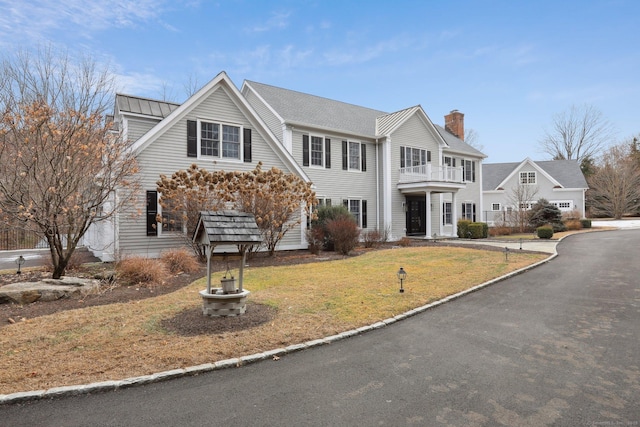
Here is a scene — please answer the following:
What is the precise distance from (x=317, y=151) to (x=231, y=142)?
5.55 m

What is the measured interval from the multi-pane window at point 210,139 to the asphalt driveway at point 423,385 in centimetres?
1211

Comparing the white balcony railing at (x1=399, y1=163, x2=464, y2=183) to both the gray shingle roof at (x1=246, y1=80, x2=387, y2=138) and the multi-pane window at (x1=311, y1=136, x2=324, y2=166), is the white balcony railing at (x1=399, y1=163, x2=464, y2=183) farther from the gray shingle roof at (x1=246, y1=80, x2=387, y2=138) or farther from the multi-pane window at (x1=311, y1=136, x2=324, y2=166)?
the multi-pane window at (x1=311, y1=136, x2=324, y2=166)

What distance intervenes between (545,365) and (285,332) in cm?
341

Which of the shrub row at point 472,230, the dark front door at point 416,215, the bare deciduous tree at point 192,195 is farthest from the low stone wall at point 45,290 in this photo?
the shrub row at point 472,230

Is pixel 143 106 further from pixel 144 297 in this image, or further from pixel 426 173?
pixel 426 173

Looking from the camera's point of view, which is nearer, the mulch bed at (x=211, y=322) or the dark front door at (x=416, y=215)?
the mulch bed at (x=211, y=322)

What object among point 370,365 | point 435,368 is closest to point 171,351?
point 370,365

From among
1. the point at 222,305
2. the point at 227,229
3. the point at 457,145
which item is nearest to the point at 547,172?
the point at 457,145

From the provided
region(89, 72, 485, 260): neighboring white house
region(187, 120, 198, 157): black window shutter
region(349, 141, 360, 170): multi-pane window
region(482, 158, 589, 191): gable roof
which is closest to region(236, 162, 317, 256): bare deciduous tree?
region(89, 72, 485, 260): neighboring white house

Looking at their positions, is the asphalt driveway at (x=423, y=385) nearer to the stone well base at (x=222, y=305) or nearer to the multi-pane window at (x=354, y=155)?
the stone well base at (x=222, y=305)

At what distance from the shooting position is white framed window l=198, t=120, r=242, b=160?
15.5 meters

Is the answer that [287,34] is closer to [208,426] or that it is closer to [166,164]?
[166,164]

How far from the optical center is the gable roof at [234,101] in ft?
45.6

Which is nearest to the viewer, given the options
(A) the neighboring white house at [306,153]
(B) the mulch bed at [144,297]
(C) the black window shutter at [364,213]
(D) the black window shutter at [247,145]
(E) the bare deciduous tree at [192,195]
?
(B) the mulch bed at [144,297]
